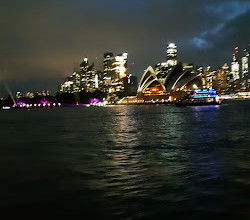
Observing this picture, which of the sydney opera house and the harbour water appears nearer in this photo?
the harbour water

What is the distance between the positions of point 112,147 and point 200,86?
161419 mm

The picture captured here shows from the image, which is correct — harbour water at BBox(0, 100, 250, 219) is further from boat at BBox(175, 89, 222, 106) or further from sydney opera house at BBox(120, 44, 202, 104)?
sydney opera house at BBox(120, 44, 202, 104)

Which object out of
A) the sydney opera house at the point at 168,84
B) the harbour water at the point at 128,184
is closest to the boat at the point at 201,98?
the sydney opera house at the point at 168,84

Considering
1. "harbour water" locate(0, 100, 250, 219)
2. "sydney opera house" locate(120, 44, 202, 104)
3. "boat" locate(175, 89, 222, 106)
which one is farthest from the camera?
"sydney opera house" locate(120, 44, 202, 104)

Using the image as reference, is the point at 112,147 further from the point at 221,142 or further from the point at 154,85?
the point at 154,85

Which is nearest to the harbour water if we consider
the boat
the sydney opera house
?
the boat

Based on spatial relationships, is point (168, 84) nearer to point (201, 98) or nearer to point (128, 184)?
point (201, 98)

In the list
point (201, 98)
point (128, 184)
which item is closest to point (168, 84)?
point (201, 98)

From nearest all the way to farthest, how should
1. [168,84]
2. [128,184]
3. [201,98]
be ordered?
[128,184]
[201,98]
[168,84]

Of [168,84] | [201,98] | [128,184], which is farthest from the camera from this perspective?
[168,84]

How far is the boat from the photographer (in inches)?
5069

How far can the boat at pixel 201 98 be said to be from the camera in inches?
5069

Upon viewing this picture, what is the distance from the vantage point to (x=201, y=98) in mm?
131750

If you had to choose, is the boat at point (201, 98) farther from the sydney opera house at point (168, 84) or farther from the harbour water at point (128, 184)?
the harbour water at point (128, 184)
